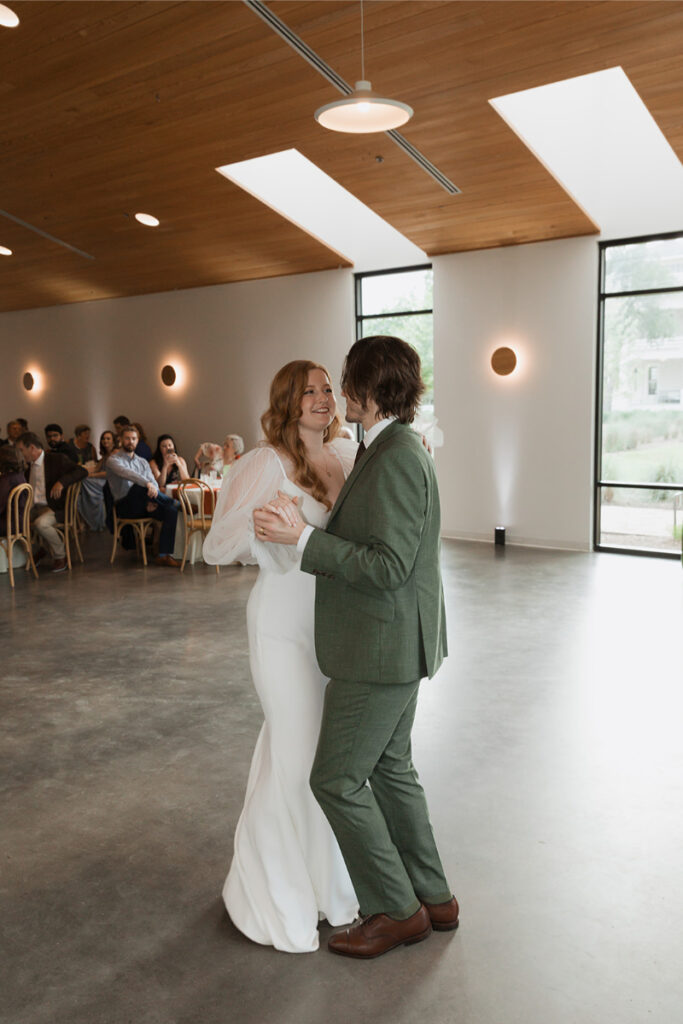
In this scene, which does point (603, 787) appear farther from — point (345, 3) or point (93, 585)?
point (93, 585)

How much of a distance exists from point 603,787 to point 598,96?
5986mm

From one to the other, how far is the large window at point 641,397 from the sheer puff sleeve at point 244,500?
265 inches

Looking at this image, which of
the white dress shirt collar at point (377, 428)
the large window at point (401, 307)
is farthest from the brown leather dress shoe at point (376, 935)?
the large window at point (401, 307)

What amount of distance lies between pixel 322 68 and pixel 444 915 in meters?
5.47

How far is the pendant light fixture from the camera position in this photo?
4.25 metres

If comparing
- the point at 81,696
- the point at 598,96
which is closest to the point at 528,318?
the point at 598,96

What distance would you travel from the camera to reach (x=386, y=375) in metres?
2.07

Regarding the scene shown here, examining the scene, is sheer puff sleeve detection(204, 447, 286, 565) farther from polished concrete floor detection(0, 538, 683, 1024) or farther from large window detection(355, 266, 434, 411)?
large window detection(355, 266, 434, 411)

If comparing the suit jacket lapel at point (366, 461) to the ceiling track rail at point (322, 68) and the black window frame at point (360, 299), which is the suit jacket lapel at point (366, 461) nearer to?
the ceiling track rail at point (322, 68)

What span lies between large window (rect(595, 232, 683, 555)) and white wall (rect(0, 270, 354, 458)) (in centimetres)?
322

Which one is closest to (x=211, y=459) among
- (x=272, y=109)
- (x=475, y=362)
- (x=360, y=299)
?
(x=360, y=299)

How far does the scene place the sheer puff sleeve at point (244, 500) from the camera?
2287mm

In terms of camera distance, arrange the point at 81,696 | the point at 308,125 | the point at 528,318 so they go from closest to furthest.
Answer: the point at 81,696 < the point at 308,125 < the point at 528,318

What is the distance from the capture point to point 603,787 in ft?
10.8
